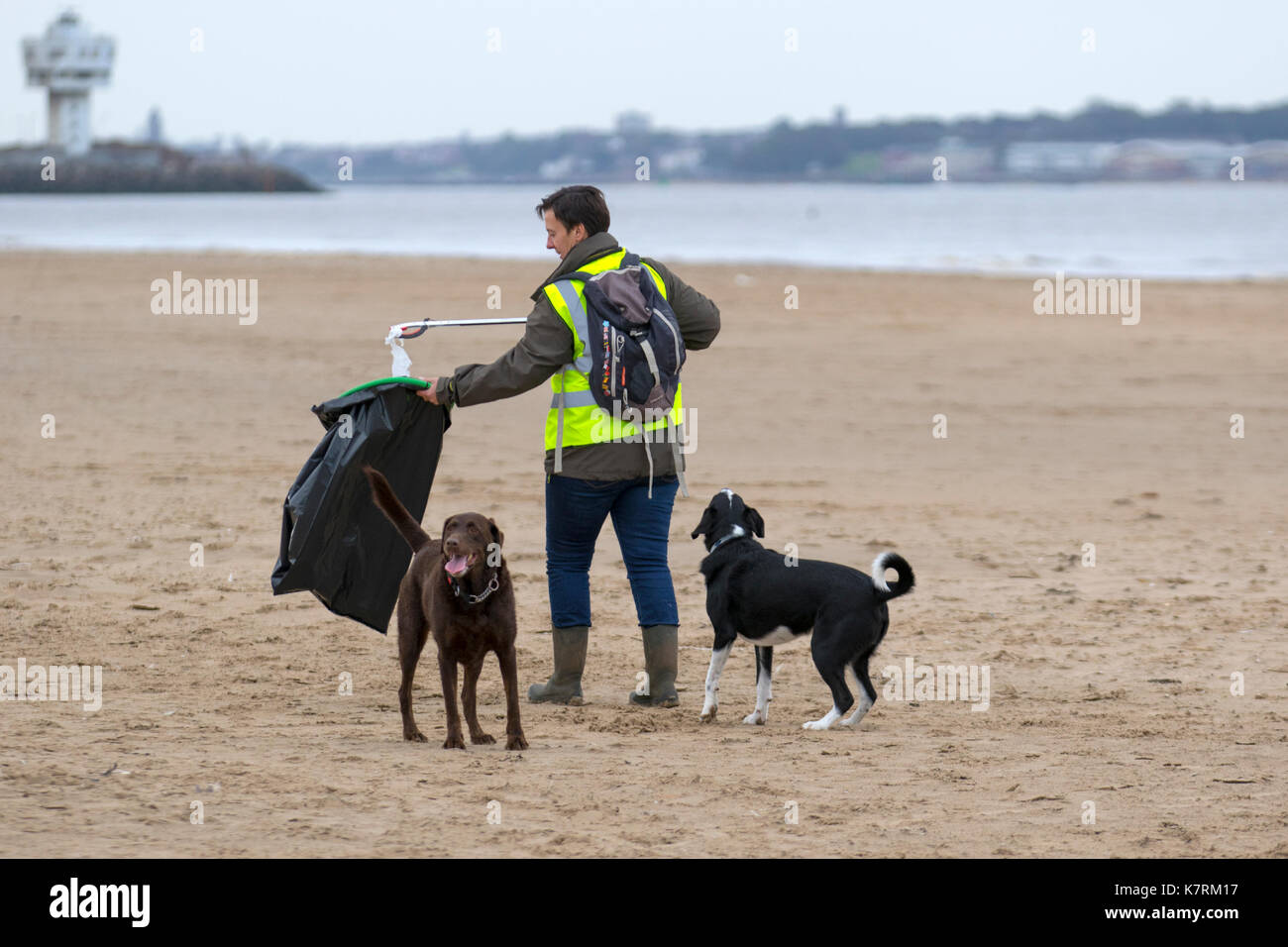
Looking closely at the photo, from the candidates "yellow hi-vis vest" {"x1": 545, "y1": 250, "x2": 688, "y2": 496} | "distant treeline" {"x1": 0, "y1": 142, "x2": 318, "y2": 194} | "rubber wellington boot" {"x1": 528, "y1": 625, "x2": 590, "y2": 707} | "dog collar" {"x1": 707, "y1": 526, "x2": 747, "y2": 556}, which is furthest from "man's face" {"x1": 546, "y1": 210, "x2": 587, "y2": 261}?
"distant treeline" {"x1": 0, "y1": 142, "x2": 318, "y2": 194}

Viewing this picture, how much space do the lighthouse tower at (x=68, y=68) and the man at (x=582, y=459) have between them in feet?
407

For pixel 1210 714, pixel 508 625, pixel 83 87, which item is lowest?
pixel 1210 714

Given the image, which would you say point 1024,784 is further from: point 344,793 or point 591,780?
point 344,793

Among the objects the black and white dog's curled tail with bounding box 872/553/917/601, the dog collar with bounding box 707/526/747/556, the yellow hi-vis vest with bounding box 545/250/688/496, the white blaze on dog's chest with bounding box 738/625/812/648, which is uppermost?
the yellow hi-vis vest with bounding box 545/250/688/496

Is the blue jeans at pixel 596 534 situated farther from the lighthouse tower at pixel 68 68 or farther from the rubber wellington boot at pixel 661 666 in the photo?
the lighthouse tower at pixel 68 68

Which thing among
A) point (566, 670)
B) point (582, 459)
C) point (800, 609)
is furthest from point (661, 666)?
point (582, 459)

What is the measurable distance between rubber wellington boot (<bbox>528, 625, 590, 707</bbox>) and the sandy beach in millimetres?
134

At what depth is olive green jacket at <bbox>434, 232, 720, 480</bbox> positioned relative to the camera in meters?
6.10

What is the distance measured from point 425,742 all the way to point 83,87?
127718 mm

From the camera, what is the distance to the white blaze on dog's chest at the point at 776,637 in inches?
247

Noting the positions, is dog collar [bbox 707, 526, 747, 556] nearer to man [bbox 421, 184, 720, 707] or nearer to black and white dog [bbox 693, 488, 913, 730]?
black and white dog [bbox 693, 488, 913, 730]

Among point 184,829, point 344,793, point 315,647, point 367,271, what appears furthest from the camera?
point 367,271

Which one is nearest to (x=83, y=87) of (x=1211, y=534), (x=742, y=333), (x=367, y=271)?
(x=367, y=271)

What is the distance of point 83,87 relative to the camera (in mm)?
122125
